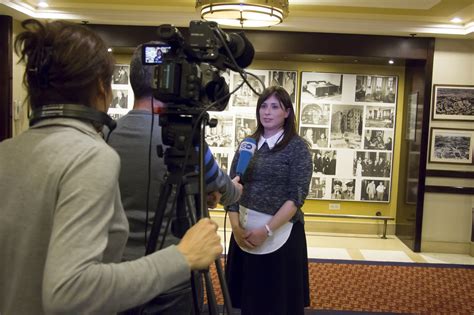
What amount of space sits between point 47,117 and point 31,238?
0.22 metres

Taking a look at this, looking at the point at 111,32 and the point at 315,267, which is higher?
the point at 111,32

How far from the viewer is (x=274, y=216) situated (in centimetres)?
209

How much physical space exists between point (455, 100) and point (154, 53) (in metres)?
4.19

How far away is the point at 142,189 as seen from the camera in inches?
48.1

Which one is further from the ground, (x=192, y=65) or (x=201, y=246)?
(x=192, y=65)

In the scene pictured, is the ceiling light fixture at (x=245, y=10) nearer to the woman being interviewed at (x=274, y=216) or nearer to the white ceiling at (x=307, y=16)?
the white ceiling at (x=307, y=16)

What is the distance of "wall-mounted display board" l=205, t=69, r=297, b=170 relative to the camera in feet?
16.8

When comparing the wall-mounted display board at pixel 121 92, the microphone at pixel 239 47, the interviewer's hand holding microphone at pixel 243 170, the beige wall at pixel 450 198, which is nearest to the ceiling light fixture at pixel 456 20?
the beige wall at pixel 450 198

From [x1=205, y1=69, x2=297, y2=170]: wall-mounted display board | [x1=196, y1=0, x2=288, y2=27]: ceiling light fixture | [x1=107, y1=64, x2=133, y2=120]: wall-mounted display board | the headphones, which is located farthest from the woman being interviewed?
[x1=107, y1=64, x2=133, y2=120]: wall-mounted display board

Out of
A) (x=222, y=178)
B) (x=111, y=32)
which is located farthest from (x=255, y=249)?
(x=111, y=32)

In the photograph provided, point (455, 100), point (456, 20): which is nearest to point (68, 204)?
point (456, 20)

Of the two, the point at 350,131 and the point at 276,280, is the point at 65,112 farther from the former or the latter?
the point at 350,131

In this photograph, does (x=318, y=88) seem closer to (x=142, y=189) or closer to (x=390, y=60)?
(x=390, y=60)

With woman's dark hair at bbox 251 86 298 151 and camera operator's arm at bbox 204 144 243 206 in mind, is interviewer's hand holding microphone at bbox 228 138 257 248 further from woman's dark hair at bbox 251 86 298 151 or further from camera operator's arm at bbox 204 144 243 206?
camera operator's arm at bbox 204 144 243 206
